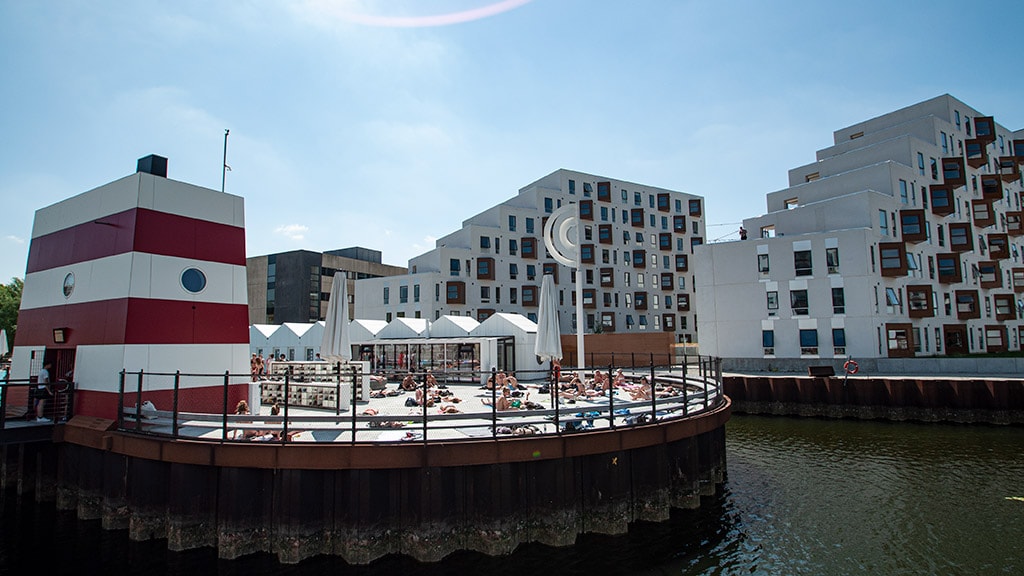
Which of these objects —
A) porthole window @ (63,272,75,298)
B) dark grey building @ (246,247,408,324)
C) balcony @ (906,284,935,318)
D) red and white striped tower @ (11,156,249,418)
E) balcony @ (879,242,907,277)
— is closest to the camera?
red and white striped tower @ (11,156,249,418)

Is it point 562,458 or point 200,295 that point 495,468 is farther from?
point 200,295

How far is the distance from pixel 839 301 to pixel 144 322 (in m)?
40.3

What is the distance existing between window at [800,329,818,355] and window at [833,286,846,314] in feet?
6.75

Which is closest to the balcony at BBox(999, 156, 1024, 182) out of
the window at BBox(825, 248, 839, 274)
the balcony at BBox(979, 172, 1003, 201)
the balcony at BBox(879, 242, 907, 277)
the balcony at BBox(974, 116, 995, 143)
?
the balcony at BBox(979, 172, 1003, 201)

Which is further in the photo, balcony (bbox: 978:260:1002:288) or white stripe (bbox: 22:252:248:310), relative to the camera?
balcony (bbox: 978:260:1002:288)

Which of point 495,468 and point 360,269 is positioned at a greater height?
point 360,269

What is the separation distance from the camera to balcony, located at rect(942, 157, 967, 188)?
45.1m

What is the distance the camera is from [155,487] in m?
11.0

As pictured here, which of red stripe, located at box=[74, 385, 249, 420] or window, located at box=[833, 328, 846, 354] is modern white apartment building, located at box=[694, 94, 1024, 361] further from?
red stripe, located at box=[74, 385, 249, 420]

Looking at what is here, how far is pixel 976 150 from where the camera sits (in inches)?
1891

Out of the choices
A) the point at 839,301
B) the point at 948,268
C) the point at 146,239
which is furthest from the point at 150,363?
the point at 948,268

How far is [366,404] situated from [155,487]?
6830mm

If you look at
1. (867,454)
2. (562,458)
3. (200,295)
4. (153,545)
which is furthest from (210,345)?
(867,454)

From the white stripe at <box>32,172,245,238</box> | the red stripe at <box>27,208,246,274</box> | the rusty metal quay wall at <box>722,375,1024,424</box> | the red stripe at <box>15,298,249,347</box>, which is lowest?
the rusty metal quay wall at <box>722,375,1024,424</box>
